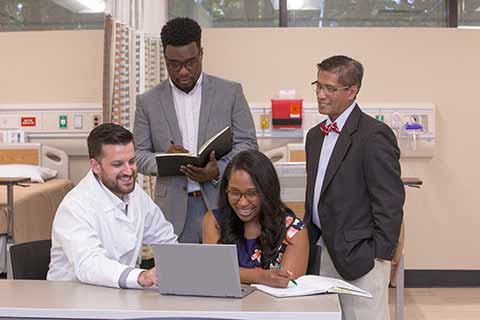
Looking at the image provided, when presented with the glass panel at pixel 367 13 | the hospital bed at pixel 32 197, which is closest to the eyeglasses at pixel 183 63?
the hospital bed at pixel 32 197

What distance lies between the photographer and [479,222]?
16.6 feet

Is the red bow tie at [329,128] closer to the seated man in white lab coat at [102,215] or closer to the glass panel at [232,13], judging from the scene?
the seated man in white lab coat at [102,215]

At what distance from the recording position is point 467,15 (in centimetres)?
530

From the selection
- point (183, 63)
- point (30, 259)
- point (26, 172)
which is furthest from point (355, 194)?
point (26, 172)

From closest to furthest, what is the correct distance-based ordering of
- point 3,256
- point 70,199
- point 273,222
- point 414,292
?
point 70,199 → point 273,222 → point 3,256 → point 414,292

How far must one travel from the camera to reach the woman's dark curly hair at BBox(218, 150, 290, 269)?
2.38m

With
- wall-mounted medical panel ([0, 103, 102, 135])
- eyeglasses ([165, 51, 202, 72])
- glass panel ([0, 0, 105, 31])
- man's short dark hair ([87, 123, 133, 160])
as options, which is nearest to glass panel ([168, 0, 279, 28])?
glass panel ([0, 0, 105, 31])

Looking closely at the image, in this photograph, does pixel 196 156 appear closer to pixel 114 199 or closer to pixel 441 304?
pixel 114 199

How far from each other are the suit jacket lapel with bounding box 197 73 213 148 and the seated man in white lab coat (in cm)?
46

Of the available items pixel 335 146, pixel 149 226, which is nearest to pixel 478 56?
pixel 335 146

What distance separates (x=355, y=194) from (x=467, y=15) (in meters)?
3.42

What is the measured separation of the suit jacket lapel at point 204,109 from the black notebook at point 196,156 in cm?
16

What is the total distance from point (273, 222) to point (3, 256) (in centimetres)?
239

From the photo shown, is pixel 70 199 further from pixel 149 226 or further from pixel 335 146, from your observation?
pixel 335 146
